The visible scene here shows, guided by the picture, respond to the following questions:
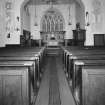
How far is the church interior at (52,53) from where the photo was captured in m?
2.70

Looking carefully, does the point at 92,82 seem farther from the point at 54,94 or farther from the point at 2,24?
the point at 2,24

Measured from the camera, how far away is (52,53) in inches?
563

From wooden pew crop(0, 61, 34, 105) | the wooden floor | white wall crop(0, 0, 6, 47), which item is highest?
white wall crop(0, 0, 6, 47)

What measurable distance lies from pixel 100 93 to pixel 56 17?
16.9m

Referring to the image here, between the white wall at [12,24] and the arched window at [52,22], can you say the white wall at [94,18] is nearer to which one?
the white wall at [12,24]

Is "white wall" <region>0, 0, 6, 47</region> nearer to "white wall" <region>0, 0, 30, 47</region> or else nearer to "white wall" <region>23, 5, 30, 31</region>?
"white wall" <region>0, 0, 30, 47</region>

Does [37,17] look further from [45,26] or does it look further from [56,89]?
[56,89]

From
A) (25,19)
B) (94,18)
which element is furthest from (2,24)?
(94,18)

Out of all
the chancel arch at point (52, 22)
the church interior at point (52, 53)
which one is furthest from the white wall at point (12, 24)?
the chancel arch at point (52, 22)

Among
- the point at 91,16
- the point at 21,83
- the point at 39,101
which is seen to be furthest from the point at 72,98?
the point at 91,16

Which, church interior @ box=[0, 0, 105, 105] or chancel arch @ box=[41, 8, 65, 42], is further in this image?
chancel arch @ box=[41, 8, 65, 42]

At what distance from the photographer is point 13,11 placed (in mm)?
12156

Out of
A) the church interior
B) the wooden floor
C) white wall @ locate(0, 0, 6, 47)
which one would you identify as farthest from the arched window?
the wooden floor

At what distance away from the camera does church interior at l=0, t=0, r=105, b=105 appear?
270 cm
